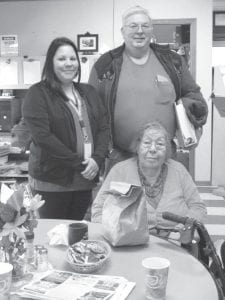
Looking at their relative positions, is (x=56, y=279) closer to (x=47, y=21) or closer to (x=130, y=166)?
(x=130, y=166)

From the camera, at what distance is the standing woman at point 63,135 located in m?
2.42

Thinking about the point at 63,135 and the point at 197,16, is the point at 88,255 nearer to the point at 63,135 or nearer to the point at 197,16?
the point at 63,135

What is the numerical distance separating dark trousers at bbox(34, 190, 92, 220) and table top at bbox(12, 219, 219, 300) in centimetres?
66

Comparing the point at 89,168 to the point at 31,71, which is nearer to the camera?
the point at 89,168

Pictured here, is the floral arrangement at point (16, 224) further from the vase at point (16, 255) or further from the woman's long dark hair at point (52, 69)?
the woman's long dark hair at point (52, 69)

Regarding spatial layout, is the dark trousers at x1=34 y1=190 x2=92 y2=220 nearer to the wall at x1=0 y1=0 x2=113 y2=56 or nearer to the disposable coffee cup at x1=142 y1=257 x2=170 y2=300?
the disposable coffee cup at x1=142 y1=257 x2=170 y2=300

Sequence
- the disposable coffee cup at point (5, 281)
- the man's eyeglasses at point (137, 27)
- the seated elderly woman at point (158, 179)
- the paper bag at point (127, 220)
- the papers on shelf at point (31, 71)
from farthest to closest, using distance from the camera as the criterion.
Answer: the papers on shelf at point (31, 71) < the man's eyeglasses at point (137, 27) < the seated elderly woman at point (158, 179) < the paper bag at point (127, 220) < the disposable coffee cup at point (5, 281)

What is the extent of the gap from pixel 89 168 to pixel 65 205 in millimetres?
278

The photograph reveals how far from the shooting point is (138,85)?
2.60 m

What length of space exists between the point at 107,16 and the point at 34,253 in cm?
453

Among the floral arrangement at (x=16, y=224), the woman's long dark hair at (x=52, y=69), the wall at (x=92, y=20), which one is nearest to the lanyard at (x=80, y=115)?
the woman's long dark hair at (x=52, y=69)

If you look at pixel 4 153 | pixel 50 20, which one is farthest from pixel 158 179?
pixel 50 20

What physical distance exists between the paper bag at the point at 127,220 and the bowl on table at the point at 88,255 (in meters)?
0.07

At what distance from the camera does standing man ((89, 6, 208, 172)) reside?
8.48 feet
